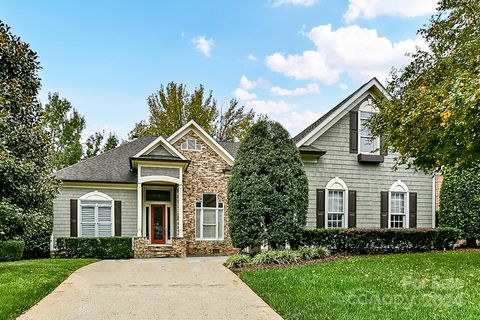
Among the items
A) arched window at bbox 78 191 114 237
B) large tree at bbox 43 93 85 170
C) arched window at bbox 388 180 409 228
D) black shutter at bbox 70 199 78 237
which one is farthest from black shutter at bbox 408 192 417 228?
large tree at bbox 43 93 85 170

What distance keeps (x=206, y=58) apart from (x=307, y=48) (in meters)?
5.89

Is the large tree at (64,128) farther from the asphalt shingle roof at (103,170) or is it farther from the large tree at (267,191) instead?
the large tree at (267,191)

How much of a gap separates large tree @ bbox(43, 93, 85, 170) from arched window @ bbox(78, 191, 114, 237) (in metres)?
12.5

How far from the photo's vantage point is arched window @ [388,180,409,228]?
16.7 meters

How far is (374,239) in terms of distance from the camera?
1418cm

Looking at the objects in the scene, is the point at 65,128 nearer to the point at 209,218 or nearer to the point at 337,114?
the point at 209,218

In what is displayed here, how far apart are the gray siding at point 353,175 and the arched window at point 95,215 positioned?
8988 mm

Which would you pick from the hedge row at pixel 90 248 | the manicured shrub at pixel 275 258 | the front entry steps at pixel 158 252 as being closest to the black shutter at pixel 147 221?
the front entry steps at pixel 158 252

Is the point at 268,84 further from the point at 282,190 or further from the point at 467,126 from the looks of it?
the point at 467,126

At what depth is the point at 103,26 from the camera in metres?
16.4

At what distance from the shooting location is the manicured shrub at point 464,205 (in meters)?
15.6

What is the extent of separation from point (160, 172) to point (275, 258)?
8.29 meters

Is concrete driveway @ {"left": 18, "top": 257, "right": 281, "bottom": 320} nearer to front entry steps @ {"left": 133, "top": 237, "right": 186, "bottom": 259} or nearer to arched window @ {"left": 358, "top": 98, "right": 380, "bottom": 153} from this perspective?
front entry steps @ {"left": 133, "top": 237, "right": 186, "bottom": 259}

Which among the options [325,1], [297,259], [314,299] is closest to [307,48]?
[325,1]
